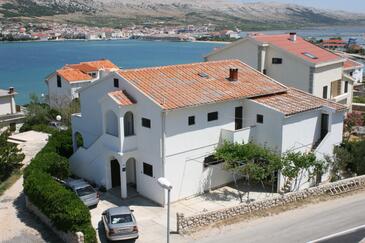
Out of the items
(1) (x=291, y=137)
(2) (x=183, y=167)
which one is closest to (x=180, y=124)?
(2) (x=183, y=167)

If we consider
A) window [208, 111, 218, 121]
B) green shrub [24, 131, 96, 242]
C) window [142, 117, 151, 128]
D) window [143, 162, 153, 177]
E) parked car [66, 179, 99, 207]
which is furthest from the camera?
window [208, 111, 218, 121]

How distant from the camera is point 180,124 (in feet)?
88.5

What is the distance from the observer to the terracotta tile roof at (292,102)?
29.3 m

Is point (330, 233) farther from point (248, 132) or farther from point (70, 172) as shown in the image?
point (70, 172)

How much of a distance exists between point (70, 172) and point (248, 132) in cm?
1267

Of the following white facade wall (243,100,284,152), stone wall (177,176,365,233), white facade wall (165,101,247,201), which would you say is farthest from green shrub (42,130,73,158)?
stone wall (177,176,365,233)

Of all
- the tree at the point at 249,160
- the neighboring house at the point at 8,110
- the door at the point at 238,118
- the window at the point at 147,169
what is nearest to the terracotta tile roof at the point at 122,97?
the window at the point at 147,169

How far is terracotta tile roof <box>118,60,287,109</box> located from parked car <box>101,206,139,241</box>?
6.50 meters

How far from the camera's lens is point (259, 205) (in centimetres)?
2578

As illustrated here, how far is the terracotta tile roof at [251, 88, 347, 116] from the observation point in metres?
29.3

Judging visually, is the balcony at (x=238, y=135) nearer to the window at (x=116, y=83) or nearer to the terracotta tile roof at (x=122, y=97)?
the terracotta tile roof at (x=122, y=97)

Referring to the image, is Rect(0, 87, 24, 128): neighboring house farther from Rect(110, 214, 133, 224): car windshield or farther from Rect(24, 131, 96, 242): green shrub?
Rect(110, 214, 133, 224): car windshield

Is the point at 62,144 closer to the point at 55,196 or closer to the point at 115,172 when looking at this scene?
the point at 115,172

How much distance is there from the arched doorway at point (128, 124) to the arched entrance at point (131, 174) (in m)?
1.87
